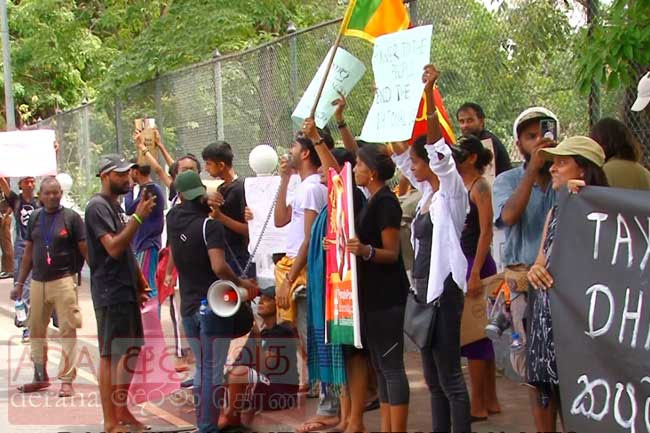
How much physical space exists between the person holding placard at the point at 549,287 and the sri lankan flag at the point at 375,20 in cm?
224

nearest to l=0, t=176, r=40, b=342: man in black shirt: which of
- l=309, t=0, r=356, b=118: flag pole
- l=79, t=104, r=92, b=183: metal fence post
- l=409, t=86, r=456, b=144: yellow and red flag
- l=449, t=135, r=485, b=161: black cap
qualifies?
l=309, t=0, r=356, b=118: flag pole

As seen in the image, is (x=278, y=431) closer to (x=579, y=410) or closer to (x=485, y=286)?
(x=485, y=286)

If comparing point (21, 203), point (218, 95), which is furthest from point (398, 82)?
point (21, 203)

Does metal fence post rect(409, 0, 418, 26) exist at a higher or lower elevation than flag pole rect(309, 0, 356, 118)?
higher

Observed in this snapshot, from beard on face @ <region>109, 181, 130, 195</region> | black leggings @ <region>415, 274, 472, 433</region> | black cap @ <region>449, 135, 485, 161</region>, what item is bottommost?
black leggings @ <region>415, 274, 472, 433</region>

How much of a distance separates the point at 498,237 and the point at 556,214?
3132mm

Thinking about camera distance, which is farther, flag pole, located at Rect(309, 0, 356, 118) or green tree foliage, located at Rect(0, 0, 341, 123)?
green tree foliage, located at Rect(0, 0, 341, 123)

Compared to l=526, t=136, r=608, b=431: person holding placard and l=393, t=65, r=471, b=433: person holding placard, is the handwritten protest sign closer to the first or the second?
l=526, t=136, r=608, b=431: person holding placard

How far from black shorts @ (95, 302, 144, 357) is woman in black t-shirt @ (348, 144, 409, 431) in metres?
1.99

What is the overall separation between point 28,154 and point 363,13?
8011 mm

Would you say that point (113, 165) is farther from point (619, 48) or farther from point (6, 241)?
point (6, 241)

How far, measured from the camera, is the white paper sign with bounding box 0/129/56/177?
1380 centimetres

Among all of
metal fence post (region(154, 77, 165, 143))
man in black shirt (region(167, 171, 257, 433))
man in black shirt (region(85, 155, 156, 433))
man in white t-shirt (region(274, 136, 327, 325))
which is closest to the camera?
man in black shirt (region(167, 171, 257, 433))

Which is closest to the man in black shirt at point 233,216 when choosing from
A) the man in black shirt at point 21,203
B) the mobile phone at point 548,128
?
the mobile phone at point 548,128
